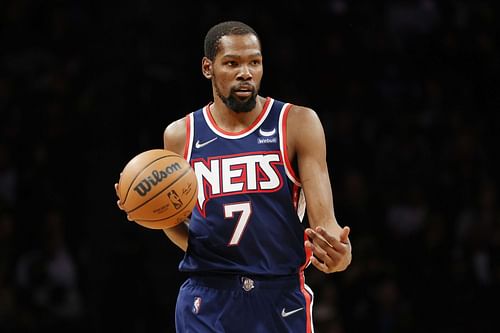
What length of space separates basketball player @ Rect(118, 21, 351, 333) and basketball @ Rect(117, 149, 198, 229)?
0.68 feet

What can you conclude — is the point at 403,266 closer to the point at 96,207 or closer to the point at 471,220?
the point at 471,220

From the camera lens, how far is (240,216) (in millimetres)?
4484

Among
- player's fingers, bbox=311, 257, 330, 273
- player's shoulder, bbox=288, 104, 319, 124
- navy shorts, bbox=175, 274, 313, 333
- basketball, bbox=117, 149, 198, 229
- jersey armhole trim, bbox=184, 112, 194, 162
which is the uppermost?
player's shoulder, bbox=288, 104, 319, 124

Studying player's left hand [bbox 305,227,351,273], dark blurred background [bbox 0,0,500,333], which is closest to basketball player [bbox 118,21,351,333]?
player's left hand [bbox 305,227,351,273]

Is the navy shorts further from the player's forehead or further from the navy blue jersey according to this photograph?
the player's forehead

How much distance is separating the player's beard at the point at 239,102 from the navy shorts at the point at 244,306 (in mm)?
864

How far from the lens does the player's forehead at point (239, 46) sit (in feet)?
14.9

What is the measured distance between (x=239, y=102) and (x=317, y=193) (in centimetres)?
64

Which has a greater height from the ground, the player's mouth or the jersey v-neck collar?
the player's mouth

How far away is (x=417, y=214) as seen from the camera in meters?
8.90

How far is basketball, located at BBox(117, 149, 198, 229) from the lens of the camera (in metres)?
4.34

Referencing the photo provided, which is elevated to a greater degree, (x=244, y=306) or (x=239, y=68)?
(x=239, y=68)

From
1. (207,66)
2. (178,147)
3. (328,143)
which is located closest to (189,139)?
(178,147)

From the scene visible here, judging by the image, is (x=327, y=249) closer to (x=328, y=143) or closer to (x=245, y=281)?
(x=245, y=281)
